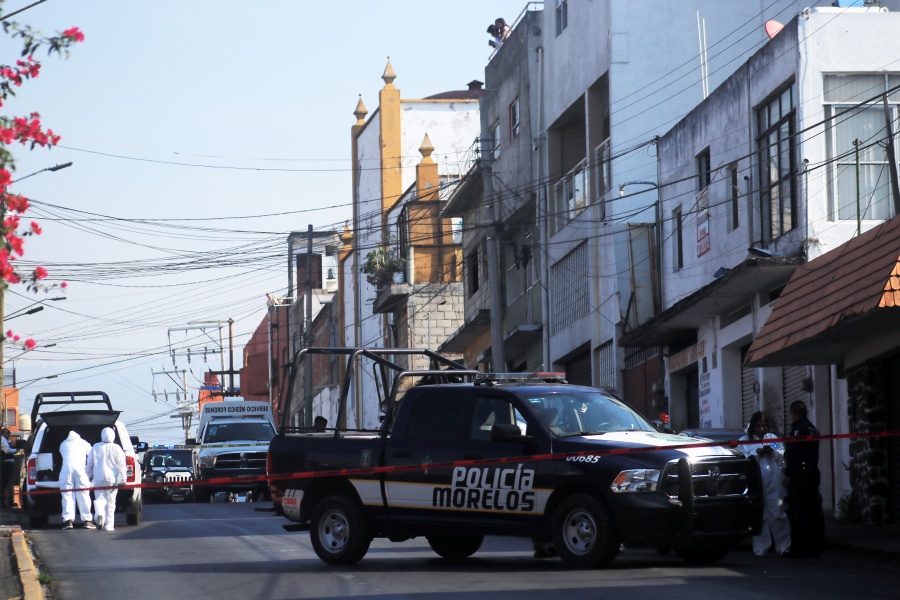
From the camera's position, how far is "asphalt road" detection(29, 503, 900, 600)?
1302 cm

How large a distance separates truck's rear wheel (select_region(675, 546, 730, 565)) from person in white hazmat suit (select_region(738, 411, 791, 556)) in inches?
57.6

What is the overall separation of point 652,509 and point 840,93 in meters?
11.4

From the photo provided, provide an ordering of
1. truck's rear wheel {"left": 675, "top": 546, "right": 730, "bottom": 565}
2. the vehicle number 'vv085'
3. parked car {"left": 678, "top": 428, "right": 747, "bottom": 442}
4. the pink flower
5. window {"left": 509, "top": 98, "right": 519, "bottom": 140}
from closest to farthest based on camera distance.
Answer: the pink flower
the vehicle number 'vv085'
truck's rear wheel {"left": 675, "top": 546, "right": 730, "bottom": 565}
parked car {"left": 678, "top": 428, "right": 747, "bottom": 442}
window {"left": 509, "top": 98, "right": 519, "bottom": 140}

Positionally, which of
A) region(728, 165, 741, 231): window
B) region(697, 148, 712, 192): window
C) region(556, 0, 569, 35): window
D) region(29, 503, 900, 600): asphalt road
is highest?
region(556, 0, 569, 35): window

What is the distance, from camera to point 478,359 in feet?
152

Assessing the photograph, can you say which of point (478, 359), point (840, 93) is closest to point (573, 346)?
point (478, 359)

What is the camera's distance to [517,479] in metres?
14.9

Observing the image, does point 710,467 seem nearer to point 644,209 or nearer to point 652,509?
point 652,509

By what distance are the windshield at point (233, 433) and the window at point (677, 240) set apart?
1267 cm

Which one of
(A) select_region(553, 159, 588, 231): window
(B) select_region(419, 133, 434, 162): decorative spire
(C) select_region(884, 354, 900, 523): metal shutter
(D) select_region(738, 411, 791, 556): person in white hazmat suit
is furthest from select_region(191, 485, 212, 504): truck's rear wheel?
(D) select_region(738, 411, 791, 556): person in white hazmat suit

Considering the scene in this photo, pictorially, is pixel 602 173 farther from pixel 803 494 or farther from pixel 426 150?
pixel 426 150

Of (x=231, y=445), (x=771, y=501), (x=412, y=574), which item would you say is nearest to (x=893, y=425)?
(x=771, y=501)

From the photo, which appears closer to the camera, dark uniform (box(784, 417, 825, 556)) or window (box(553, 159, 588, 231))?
dark uniform (box(784, 417, 825, 556))

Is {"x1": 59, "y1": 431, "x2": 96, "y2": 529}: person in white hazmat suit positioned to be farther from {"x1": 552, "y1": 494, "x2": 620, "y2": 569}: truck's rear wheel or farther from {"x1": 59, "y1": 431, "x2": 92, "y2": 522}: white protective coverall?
{"x1": 552, "y1": 494, "x2": 620, "y2": 569}: truck's rear wheel
